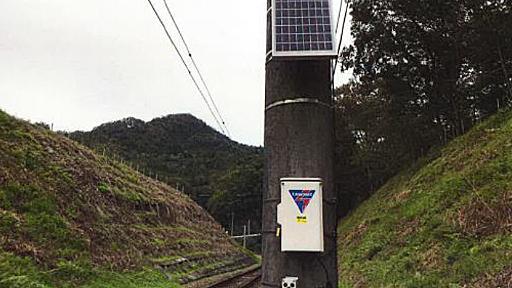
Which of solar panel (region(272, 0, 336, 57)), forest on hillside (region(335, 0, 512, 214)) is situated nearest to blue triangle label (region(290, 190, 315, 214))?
solar panel (region(272, 0, 336, 57))

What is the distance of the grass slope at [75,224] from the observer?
1034 cm

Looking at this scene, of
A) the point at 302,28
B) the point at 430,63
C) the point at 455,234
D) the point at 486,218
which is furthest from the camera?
the point at 430,63

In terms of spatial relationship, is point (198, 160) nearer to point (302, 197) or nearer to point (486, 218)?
point (486, 218)

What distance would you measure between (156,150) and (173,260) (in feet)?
175

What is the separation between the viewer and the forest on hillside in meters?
19.6

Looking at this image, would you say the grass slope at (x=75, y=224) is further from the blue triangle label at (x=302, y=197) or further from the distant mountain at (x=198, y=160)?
the distant mountain at (x=198, y=160)

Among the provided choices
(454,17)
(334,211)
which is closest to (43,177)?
(334,211)

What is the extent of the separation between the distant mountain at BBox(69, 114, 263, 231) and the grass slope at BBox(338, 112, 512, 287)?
153 ft

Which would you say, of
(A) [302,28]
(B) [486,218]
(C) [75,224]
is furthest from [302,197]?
(C) [75,224]

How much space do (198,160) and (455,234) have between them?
66506 millimetres

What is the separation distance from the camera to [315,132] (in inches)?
90.4

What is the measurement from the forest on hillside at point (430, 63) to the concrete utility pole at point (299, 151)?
18842mm

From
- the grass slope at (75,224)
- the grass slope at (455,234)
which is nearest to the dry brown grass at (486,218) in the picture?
the grass slope at (455,234)

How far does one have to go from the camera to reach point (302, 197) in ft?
7.27
